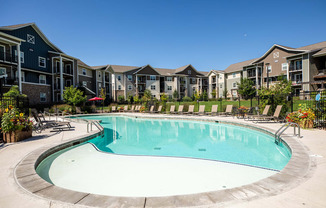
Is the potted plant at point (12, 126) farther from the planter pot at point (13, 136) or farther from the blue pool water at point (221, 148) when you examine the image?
the blue pool water at point (221, 148)

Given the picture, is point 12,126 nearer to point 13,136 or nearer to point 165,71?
point 13,136

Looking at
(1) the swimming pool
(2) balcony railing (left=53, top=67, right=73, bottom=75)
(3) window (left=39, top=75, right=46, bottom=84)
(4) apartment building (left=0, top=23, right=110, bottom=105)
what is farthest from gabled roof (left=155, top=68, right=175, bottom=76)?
(1) the swimming pool

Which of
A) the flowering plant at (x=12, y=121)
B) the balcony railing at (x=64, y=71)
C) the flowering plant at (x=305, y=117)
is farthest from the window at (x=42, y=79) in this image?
the flowering plant at (x=305, y=117)

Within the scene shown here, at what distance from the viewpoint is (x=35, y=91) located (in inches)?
1027

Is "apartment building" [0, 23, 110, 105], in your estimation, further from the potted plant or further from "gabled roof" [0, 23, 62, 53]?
the potted plant

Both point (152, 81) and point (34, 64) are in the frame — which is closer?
point (34, 64)

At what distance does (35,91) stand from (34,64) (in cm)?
404

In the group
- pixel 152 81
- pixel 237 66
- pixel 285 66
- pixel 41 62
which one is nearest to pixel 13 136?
pixel 41 62

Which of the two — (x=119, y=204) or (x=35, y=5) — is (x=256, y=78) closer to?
(x=35, y=5)

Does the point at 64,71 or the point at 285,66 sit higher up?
the point at 285,66

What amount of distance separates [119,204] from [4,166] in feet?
11.1

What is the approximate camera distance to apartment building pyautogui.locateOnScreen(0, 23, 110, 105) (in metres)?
21.9

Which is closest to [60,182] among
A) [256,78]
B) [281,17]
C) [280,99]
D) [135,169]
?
[135,169]

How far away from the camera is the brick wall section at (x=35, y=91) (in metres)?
24.8
